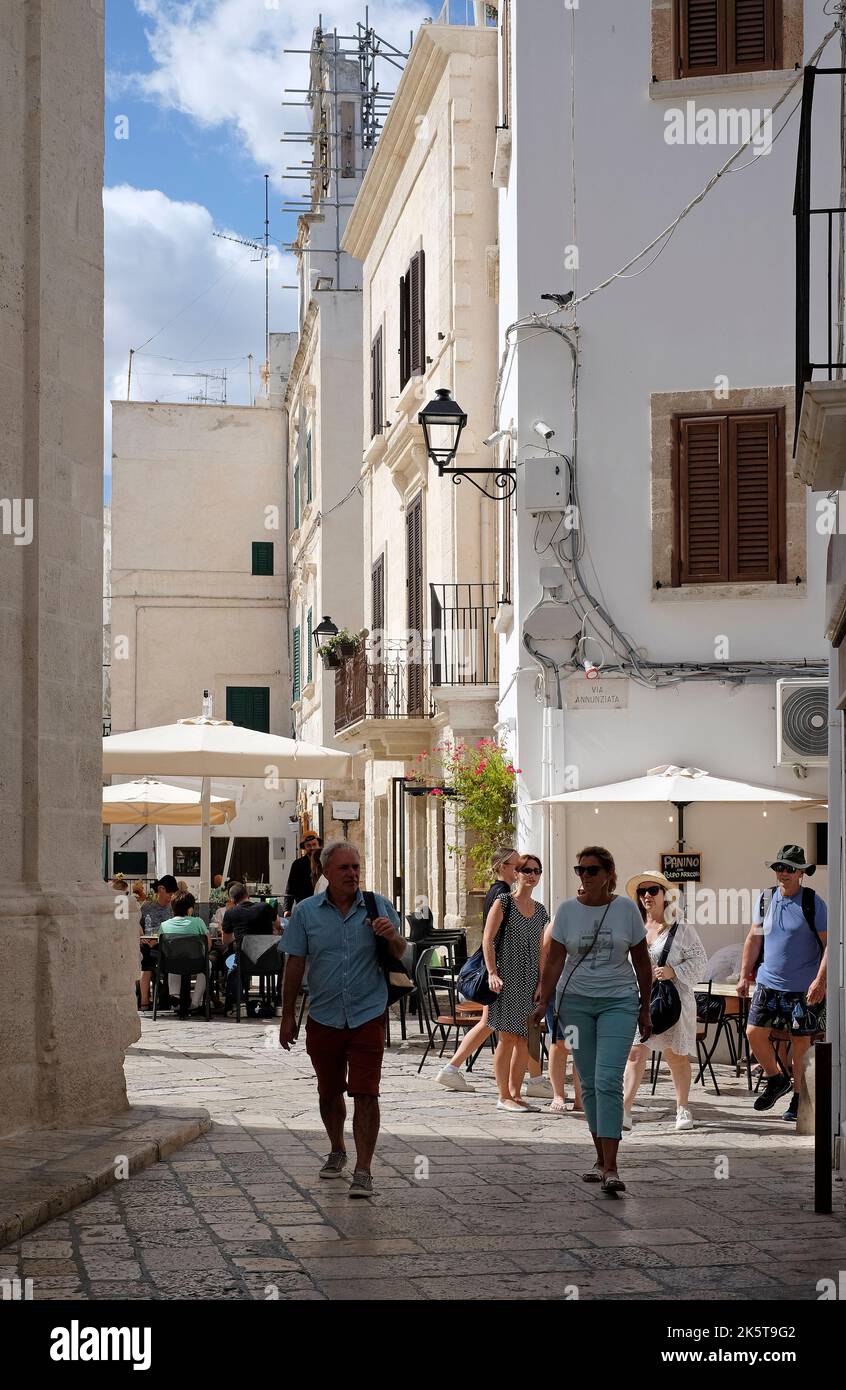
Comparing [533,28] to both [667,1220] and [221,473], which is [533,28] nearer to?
[667,1220]

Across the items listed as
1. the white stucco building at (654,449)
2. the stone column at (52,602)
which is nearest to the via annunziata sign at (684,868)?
the white stucco building at (654,449)

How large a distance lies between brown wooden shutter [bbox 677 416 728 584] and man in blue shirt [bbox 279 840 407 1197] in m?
8.27

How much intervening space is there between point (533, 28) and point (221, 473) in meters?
26.3

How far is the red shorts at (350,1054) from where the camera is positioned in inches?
338

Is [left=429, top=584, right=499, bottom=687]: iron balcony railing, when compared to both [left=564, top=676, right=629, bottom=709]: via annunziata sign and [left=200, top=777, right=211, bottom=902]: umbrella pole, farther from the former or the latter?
[left=564, top=676, right=629, bottom=709]: via annunziata sign

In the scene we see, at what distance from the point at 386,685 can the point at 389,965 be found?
47.4 ft

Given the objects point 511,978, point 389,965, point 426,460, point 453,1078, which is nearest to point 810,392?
point 389,965

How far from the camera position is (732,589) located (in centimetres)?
1616

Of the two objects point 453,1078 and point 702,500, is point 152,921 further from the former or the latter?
point 453,1078

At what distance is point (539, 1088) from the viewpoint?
12578 millimetres

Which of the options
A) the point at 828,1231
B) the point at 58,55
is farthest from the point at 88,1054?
the point at 58,55

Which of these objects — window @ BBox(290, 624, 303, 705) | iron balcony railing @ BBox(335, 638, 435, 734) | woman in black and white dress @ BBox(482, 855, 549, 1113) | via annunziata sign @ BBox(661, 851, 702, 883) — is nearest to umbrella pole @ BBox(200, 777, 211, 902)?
iron balcony railing @ BBox(335, 638, 435, 734)

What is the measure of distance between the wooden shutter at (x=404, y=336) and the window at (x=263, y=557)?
17832 millimetres
